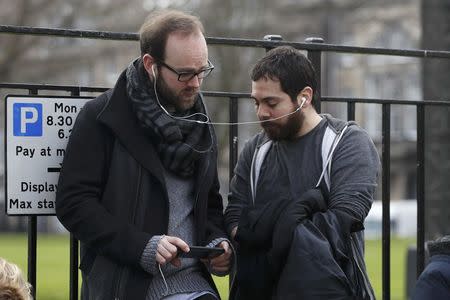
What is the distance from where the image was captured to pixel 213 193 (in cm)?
429

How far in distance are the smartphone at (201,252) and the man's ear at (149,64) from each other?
2.11 feet

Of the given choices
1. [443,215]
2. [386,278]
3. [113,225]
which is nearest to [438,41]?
[443,215]

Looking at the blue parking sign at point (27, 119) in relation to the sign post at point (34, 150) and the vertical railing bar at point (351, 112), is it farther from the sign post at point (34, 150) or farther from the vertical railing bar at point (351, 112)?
the vertical railing bar at point (351, 112)

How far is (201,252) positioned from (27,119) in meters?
0.93

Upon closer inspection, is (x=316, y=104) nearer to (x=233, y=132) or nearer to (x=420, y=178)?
(x=233, y=132)

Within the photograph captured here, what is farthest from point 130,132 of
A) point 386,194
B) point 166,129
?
point 386,194

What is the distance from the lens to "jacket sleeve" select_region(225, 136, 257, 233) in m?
4.29

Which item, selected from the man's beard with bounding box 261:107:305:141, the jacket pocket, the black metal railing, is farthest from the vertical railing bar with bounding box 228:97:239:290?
the jacket pocket

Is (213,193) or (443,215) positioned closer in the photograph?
(213,193)

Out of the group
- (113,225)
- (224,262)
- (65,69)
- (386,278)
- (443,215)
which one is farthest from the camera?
(65,69)

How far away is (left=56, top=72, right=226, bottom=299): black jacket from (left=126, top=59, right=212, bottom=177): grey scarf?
0.04 meters

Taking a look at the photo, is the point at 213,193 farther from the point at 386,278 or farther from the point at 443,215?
the point at 443,215

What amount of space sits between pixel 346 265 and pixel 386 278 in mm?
1476

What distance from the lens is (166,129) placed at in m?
3.94
